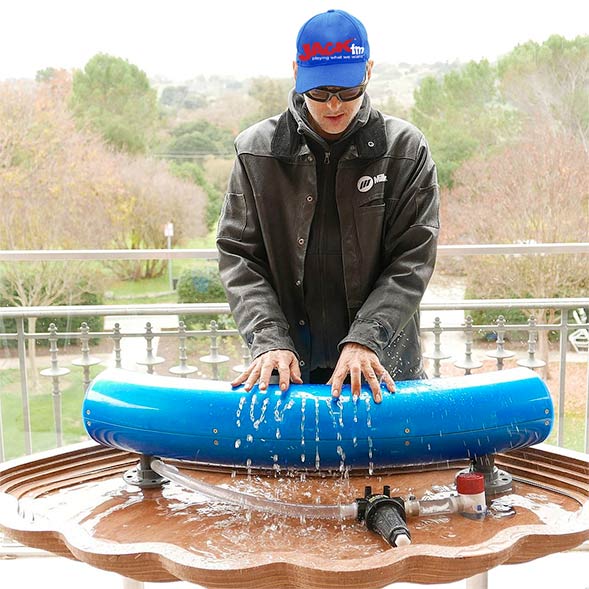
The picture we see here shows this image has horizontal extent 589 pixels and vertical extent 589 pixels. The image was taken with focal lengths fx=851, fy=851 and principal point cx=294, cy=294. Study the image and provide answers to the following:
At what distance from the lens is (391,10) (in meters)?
3.22

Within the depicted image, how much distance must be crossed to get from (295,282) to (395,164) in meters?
0.31

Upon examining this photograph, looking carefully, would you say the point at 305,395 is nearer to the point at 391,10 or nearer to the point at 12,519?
the point at 12,519

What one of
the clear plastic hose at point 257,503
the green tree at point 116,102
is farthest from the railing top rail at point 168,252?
the clear plastic hose at point 257,503

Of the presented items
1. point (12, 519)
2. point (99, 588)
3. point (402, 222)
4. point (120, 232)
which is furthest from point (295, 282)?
point (120, 232)

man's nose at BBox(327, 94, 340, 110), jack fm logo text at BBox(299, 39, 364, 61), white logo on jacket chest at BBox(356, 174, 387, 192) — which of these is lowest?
white logo on jacket chest at BBox(356, 174, 387, 192)

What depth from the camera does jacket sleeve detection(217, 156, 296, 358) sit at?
1.60 m

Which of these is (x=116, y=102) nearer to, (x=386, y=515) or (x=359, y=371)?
(x=359, y=371)

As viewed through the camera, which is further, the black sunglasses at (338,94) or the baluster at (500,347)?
the baluster at (500,347)

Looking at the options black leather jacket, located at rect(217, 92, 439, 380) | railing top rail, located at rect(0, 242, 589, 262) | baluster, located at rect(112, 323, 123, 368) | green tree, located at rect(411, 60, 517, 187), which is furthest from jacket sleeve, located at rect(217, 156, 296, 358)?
green tree, located at rect(411, 60, 517, 187)

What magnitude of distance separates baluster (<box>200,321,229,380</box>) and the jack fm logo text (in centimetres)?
176

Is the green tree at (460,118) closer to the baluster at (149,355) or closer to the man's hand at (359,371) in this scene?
the baluster at (149,355)

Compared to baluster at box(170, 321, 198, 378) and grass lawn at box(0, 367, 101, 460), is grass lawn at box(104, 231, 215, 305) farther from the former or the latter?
grass lawn at box(0, 367, 101, 460)

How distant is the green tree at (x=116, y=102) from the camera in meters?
3.31

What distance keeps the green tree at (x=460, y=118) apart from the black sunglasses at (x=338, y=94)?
1879mm
